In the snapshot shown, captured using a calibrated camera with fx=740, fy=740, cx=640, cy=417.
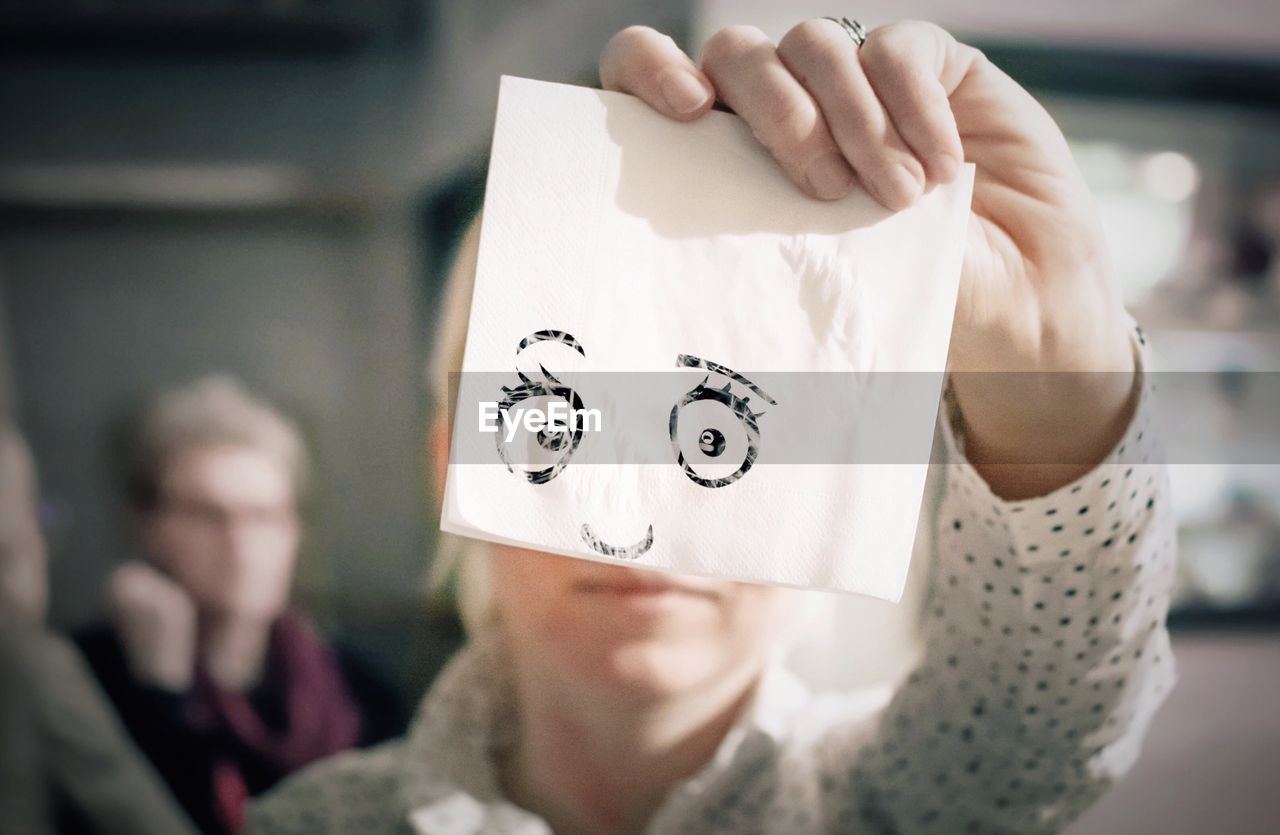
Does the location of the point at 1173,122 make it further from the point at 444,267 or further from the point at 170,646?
the point at 170,646

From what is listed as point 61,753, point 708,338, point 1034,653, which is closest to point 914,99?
point 708,338

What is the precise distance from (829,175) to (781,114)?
0.04 meters

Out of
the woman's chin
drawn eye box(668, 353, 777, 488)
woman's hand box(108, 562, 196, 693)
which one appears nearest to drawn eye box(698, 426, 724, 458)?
drawn eye box(668, 353, 777, 488)

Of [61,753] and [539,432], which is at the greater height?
[539,432]

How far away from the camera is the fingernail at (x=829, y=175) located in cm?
35

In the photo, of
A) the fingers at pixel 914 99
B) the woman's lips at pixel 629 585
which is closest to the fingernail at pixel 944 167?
the fingers at pixel 914 99

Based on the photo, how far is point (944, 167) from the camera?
35 centimetres

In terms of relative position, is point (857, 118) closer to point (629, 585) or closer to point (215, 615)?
point (629, 585)

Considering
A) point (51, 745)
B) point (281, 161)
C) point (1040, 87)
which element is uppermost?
point (1040, 87)

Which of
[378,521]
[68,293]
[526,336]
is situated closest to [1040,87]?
[526,336]

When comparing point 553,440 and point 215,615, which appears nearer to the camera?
point 553,440

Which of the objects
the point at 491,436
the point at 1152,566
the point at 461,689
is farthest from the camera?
the point at 461,689

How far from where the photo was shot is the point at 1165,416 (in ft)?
1.97

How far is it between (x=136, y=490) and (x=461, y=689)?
0.89 ft
